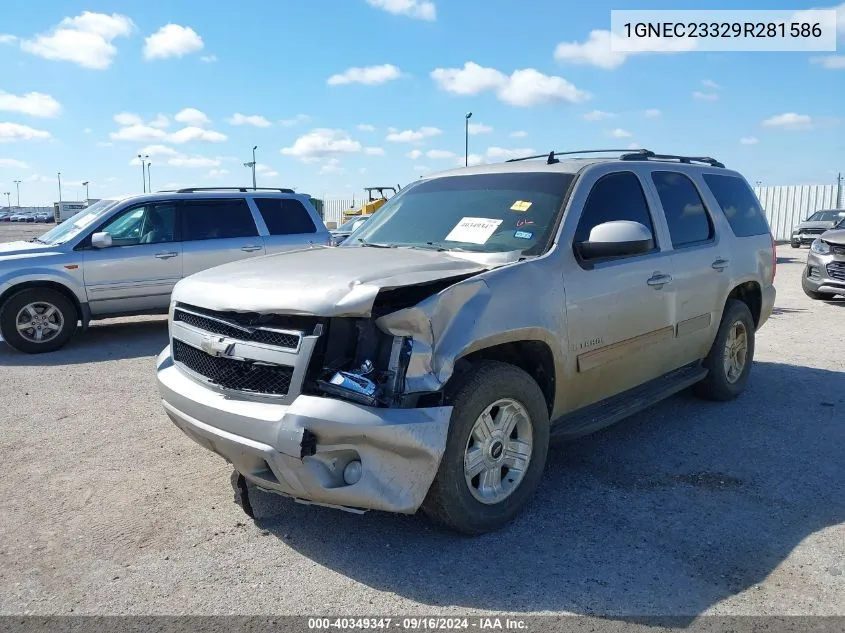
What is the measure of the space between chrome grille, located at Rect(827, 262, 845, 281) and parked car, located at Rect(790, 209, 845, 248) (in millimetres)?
17054

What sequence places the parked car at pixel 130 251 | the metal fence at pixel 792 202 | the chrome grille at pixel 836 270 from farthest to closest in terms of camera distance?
the metal fence at pixel 792 202 < the chrome grille at pixel 836 270 < the parked car at pixel 130 251

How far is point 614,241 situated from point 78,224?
7.47 metres

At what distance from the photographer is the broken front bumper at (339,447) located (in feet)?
9.64

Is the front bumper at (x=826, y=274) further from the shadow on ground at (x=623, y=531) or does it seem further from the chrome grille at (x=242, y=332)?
the chrome grille at (x=242, y=332)

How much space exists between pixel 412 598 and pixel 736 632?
1.30 meters

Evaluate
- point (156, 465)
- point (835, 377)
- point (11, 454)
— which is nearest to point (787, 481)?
point (835, 377)

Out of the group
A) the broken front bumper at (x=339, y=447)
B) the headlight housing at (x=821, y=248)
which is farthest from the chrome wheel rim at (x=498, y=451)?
the headlight housing at (x=821, y=248)

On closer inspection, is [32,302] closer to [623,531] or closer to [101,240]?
[101,240]

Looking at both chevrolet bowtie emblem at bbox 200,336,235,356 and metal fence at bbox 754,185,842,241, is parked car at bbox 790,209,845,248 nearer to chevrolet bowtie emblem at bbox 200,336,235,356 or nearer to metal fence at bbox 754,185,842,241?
metal fence at bbox 754,185,842,241

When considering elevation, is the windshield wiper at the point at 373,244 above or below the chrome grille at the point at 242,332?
above

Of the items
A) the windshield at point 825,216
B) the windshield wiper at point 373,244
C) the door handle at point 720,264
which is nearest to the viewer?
the windshield wiper at point 373,244

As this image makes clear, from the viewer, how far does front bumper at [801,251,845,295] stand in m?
11.3

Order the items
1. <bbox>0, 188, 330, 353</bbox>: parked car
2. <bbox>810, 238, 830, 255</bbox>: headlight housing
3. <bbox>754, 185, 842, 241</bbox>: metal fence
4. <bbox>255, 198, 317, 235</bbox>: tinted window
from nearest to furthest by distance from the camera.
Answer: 1. <bbox>0, 188, 330, 353</bbox>: parked car
2. <bbox>255, 198, 317, 235</bbox>: tinted window
3. <bbox>810, 238, 830, 255</bbox>: headlight housing
4. <bbox>754, 185, 842, 241</bbox>: metal fence

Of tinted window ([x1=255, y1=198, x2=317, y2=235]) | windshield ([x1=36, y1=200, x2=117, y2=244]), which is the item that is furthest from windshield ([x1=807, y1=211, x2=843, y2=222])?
windshield ([x1=36, y1=200, x2=117, y2=244])
